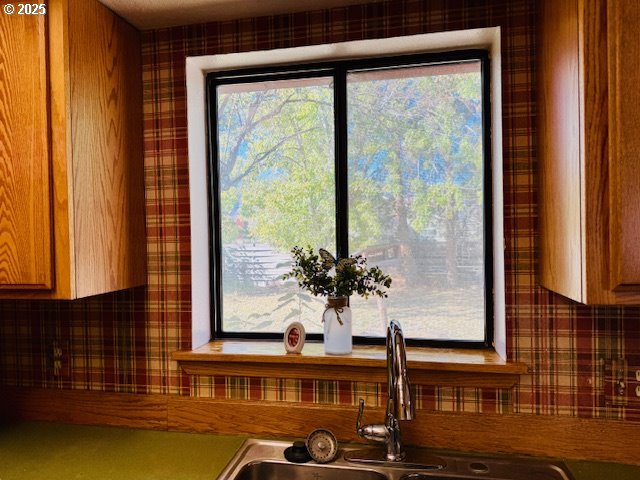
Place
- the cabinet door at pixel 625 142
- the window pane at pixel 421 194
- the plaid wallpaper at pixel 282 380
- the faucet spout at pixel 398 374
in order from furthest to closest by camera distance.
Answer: the window pane at pixel 421 194
the plaid wallpaper at pixel 282 380
the faucet spout at pixel 398 374
the cabinet door at pixel 625 142

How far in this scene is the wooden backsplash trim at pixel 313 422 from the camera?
1.35m

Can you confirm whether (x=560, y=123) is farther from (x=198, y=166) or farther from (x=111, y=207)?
(x=111, y=207)

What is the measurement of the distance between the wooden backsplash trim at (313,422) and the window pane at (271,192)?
31 centimetres

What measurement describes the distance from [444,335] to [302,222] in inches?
24.7

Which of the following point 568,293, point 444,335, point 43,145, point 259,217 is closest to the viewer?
point 568,293

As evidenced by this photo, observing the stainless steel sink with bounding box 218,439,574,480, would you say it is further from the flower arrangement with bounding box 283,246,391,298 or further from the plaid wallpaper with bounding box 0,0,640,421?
the flower arrangement with bounding box 283,246,391,298

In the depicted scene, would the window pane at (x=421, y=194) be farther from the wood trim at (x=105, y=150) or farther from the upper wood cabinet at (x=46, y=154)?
the upper wood cabinet at (x=46, y=154)

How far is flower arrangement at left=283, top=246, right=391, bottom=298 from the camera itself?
148 centimetres

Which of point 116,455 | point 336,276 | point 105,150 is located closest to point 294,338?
point 336,276

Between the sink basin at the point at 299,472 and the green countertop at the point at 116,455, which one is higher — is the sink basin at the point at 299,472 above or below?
below

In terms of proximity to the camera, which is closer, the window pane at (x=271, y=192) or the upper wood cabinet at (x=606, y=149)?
the upper wood cabinet at (x=606, y=149)

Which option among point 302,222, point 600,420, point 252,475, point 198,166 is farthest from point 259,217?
point 600,420

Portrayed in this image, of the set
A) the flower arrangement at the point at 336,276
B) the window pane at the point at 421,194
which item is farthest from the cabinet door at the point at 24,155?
the window pane at the point at 421,194

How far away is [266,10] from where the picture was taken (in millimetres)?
1508
